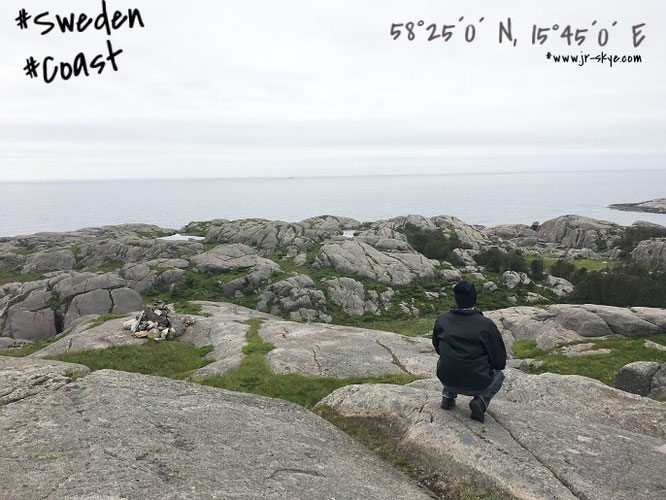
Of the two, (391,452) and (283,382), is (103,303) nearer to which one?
(283,382)

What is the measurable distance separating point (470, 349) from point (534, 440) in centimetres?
344

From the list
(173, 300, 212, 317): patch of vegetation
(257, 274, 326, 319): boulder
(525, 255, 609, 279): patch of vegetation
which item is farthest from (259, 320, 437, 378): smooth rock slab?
(525, 255, 609, 279): patch of vegetation

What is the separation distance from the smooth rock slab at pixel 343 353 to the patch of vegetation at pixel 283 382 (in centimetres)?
126

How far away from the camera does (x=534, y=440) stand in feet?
39.0

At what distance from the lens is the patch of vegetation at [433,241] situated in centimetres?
10038

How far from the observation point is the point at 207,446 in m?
10.7

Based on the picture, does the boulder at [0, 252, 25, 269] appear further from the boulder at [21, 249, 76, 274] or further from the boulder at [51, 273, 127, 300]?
the boulder at [51, 273, 127, 300]

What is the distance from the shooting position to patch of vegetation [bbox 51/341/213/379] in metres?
25.5

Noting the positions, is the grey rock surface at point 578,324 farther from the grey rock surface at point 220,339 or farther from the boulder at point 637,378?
the grey rock surface at point 220,339

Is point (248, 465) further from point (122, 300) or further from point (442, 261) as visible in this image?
point (442, 261)

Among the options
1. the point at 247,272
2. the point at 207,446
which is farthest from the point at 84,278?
the point at 207,446

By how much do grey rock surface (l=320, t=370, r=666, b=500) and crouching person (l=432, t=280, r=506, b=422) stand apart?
4.57ft

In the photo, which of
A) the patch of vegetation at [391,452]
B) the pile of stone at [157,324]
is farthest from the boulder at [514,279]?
the patch of vegetation at [391,452]

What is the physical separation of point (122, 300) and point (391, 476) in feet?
202
